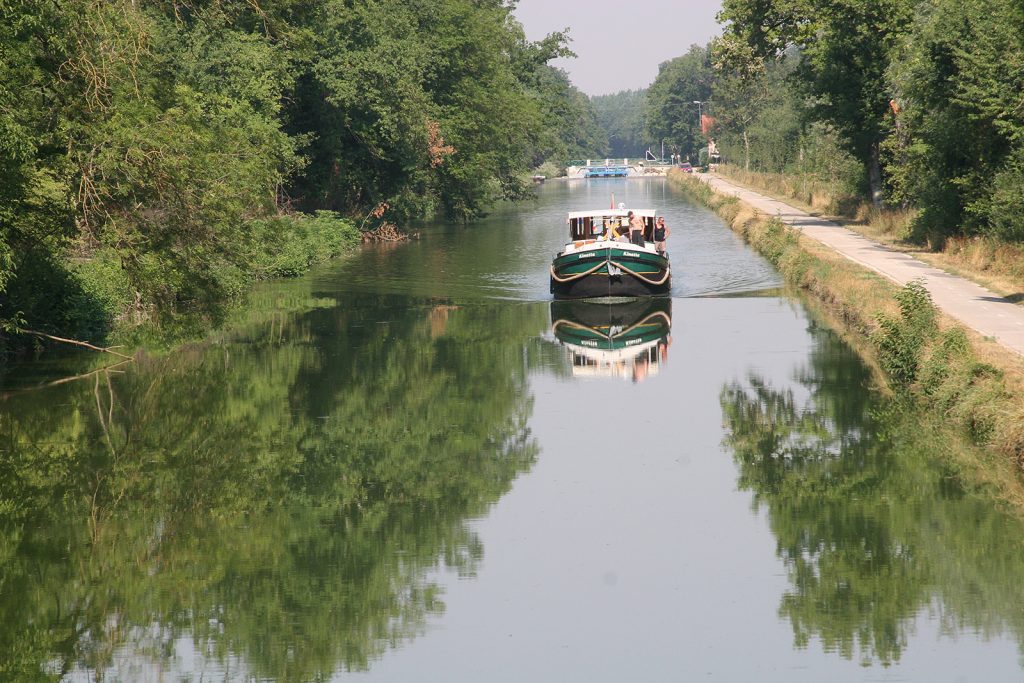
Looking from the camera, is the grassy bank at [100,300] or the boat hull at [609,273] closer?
the grassy bank at [100,300]

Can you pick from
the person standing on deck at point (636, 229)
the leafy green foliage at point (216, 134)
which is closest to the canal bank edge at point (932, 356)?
the person standing on deck at point (636, 229)

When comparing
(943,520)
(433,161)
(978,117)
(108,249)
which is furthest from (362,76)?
(943,520)

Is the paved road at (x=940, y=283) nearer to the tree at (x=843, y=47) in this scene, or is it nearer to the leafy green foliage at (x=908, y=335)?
the leafy green foliage at (x=908, y=335)

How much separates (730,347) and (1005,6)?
9.64 metres

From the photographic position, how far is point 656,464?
1903 centimetres

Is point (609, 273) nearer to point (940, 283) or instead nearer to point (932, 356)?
point (940, 283)

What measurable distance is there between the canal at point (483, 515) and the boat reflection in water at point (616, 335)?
0.24m

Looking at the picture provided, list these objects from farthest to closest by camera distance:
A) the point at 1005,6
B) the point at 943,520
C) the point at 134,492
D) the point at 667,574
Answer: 1. the point at 1005,6
2. the point at 134,492
3. the point at 943,520
4. the point at 667,574

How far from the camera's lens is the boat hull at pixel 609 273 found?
36.6 metres

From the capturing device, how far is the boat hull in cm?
3662

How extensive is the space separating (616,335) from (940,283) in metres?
7.13

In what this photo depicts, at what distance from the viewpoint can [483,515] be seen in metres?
16.7

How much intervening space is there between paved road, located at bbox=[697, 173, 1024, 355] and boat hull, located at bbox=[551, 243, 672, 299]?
211 inches

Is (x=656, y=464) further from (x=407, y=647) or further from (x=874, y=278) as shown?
(x=874, y=278)
